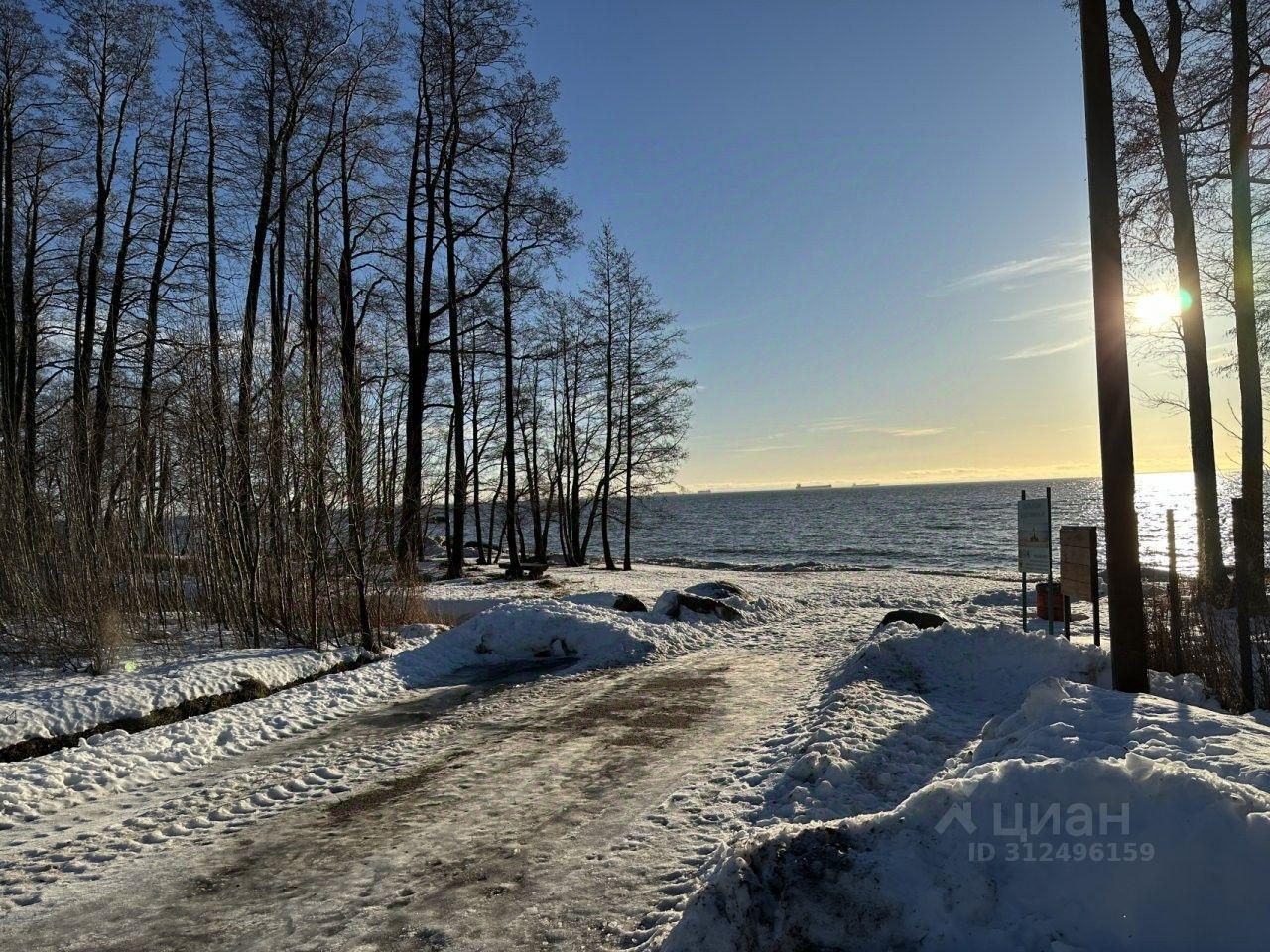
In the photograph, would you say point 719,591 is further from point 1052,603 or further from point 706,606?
point 1052,603

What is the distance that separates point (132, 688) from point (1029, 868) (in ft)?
29.0

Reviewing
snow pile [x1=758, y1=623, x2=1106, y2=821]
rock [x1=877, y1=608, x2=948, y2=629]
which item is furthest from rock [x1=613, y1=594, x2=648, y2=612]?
snow pile [x1=758, y1=623, x2=1106, y2=821]

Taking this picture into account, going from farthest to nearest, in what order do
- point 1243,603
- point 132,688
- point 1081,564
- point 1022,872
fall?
point 1081,564 < point 132,688 < point 1243,603 < point 1022,872

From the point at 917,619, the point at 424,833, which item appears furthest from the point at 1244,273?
the point at 424,833

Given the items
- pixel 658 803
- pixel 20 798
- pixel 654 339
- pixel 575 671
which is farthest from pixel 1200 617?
pixel 654 339

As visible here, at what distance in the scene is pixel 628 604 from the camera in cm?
1469

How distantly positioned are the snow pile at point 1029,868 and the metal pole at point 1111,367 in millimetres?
2416

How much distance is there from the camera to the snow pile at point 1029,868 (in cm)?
284

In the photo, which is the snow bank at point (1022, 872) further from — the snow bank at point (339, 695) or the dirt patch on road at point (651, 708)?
the snow bank at point (339, 695)

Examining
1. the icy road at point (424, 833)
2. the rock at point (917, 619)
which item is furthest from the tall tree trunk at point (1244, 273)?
the icy road at point (424, 833)

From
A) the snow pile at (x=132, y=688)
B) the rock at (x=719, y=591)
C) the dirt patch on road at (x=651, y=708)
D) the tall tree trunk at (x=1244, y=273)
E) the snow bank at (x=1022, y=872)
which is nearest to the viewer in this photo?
the snow bank at (x=1022, y=872)

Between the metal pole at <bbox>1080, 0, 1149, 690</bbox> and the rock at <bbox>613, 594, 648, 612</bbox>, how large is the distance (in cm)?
915

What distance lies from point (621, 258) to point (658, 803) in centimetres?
2788

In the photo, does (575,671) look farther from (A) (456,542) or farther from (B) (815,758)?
(A) (456,542)
